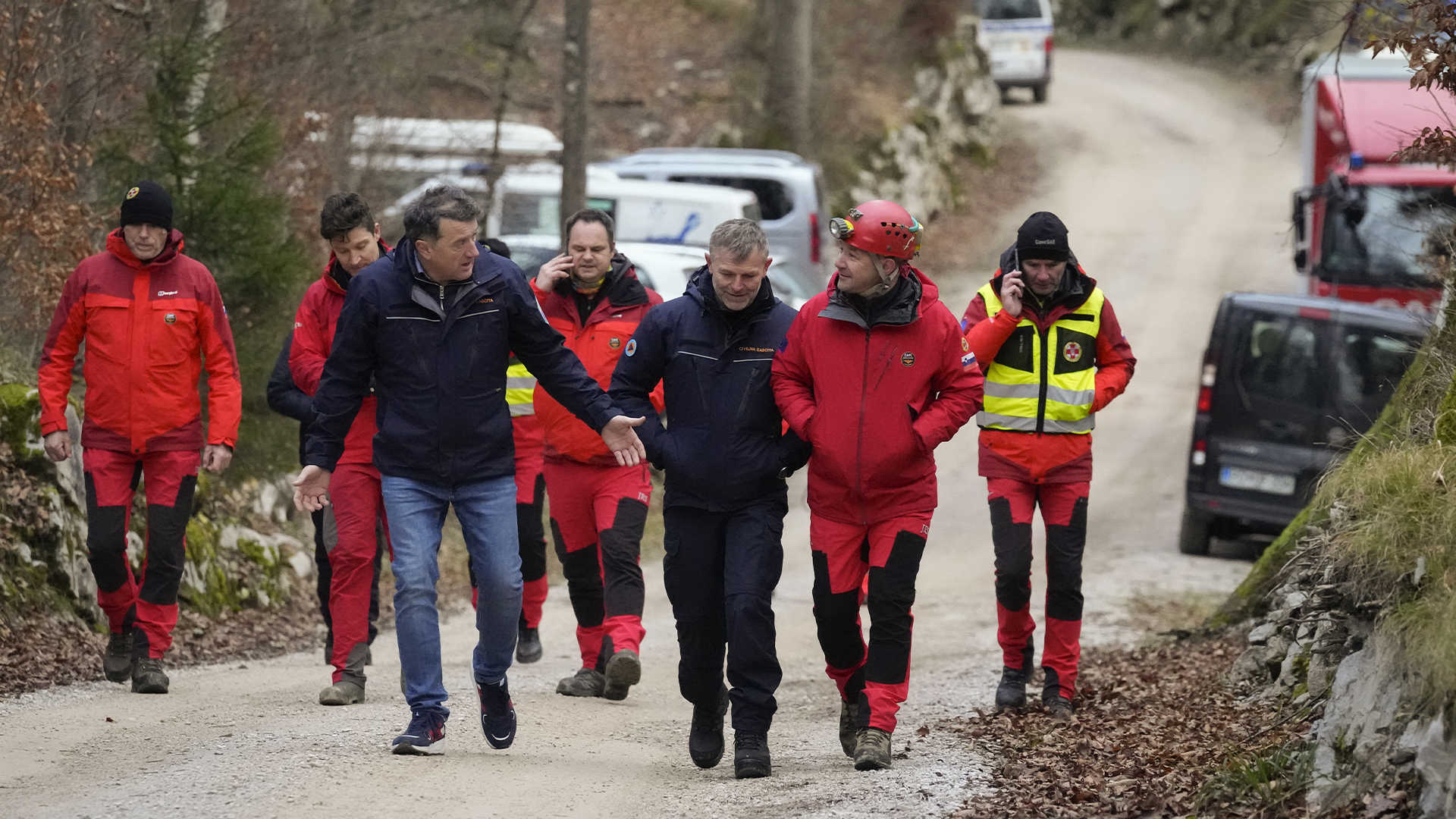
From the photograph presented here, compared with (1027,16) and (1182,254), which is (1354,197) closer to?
(1182,254)

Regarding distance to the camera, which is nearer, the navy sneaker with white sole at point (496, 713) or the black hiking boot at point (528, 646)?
the navy sneaker with white sole at point (496, 713)

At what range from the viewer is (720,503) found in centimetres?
579

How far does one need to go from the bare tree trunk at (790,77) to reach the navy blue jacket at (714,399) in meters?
22.9

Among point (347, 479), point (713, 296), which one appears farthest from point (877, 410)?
point (347, 479)

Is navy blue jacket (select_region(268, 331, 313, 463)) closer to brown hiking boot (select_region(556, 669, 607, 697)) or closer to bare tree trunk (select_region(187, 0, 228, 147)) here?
brown hiking boot (select_region(556, 669, 607, 697))

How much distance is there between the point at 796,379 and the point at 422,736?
1.88 metres

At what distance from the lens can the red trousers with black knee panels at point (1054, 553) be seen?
6953 mm

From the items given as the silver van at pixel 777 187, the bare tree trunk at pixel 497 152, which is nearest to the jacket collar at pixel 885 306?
the bare tree trunk at pixel 497 152

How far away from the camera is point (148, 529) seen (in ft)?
23.9

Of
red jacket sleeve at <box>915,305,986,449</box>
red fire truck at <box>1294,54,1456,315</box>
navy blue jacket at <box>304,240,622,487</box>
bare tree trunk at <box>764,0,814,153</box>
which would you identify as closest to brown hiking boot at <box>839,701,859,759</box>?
red jacket sleeve at <box>915,305,986,449</box>

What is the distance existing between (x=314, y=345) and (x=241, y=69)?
24.6 ft

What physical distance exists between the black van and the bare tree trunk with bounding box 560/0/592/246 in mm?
7174

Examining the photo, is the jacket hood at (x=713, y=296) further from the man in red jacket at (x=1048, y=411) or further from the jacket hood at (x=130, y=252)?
the jacket hood at (x=130, y=252)

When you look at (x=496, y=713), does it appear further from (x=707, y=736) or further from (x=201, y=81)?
(x=201, y=81)
